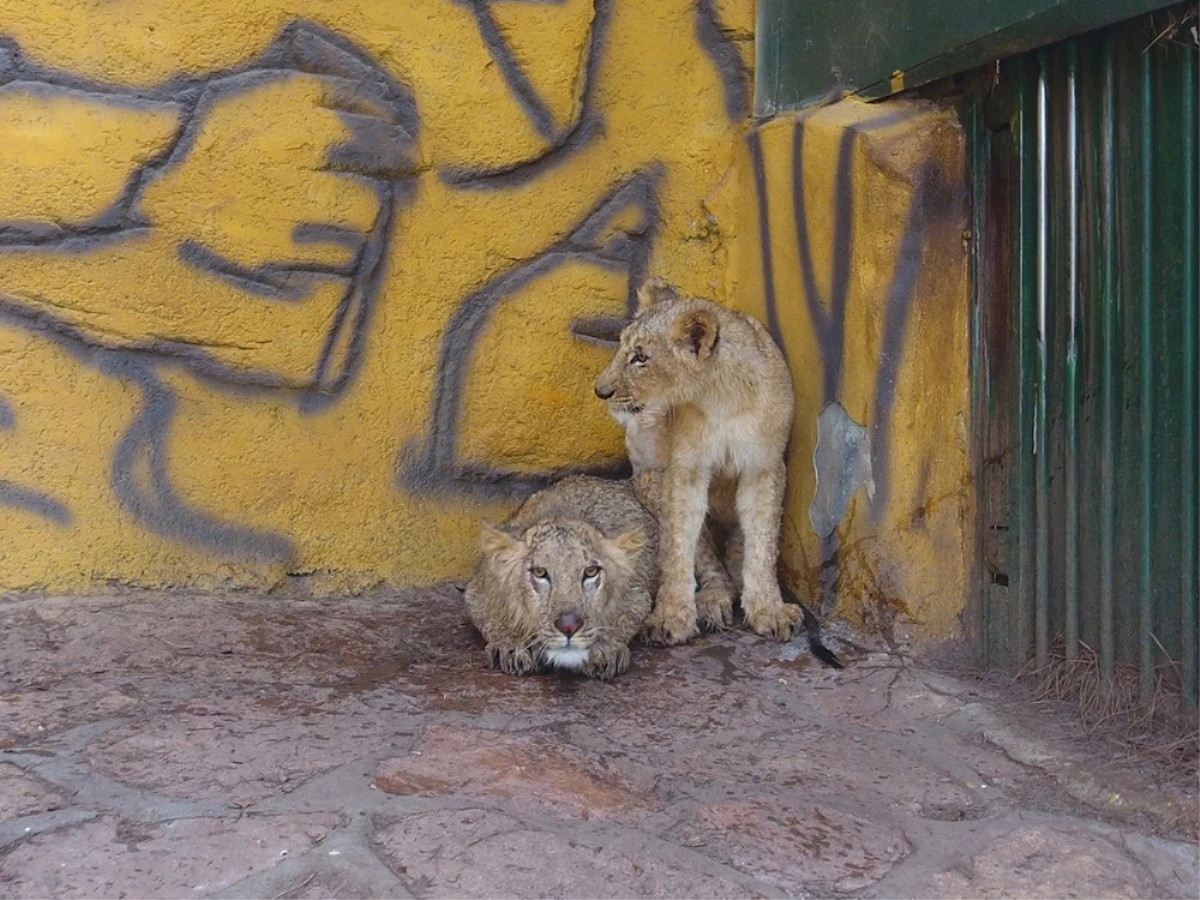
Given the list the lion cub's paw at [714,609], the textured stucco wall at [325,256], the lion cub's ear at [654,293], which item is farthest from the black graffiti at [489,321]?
the lion cub's paw at [714,609]

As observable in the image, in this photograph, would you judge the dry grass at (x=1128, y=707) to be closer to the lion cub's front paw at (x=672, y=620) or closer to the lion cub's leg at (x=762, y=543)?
the lion cub's leg at (x=762, y=543)

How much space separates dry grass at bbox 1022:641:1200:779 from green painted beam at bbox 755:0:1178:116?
1.99m

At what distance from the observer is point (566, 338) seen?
5.54 metres

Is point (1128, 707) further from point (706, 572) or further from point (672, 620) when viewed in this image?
point (706, 572)

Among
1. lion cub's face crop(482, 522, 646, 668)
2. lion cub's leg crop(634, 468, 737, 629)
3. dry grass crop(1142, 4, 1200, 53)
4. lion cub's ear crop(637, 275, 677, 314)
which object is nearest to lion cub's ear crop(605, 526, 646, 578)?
lion cub's face crop(482, 522, 646, 668)

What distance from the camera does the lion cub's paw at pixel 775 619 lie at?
16.1 ft

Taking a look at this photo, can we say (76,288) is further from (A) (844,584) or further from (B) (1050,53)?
(B) (1050,53)

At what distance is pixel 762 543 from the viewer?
5082 mm

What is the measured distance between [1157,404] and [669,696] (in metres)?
1.86

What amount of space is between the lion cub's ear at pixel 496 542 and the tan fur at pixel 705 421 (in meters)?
0.67

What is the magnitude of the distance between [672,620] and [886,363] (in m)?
1.32

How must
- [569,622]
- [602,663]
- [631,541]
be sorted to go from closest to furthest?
[569,622]
[602,663]
[631,541]

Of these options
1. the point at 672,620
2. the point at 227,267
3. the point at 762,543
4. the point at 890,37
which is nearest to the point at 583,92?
the point at 890,37

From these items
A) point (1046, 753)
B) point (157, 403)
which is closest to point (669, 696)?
point (1046, 753)
